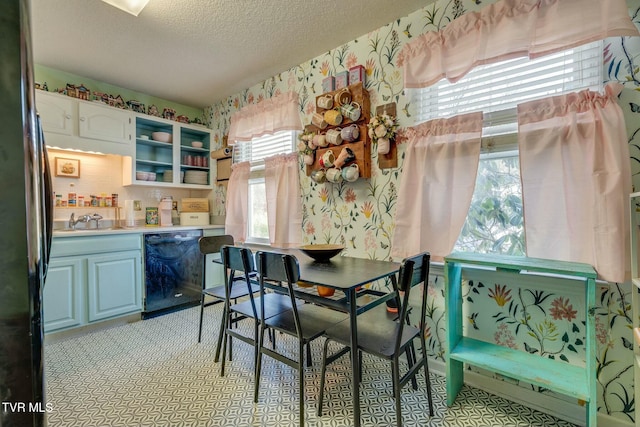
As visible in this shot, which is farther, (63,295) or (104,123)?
(104,123)

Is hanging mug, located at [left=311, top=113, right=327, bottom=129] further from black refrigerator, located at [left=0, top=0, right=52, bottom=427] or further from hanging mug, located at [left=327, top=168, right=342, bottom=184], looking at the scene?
black refrigerator, located at [left=0, top=0, right=52, bottom=427]

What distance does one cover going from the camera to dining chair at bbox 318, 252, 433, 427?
1391 millimetres

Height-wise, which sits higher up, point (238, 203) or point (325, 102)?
point (325, 102)

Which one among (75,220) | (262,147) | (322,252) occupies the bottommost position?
(322,252)

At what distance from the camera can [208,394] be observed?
178cm

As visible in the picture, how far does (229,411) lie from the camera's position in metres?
1.63

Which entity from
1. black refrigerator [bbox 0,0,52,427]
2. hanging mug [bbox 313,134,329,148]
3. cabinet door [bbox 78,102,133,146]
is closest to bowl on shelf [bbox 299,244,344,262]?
hanging mug [bbox 313,134,329,148]

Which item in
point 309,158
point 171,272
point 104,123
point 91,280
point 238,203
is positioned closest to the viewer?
point 309,158

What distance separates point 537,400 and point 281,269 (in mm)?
1574

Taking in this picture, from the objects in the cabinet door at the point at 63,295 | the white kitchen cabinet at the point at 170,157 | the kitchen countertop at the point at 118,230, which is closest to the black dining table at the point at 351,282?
the kitchen countertop at the point at 118,230

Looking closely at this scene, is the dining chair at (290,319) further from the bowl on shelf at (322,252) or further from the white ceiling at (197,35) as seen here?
the white ceiling at (197,35)

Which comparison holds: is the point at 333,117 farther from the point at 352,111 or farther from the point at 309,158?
the point at 309,158

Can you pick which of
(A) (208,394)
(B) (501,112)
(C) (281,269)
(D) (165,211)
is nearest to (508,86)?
(B) (501,112)

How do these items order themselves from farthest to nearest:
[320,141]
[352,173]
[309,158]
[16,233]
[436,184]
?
[309,158] → [320,141] → [352,173] → [436,184] → [16,233]
